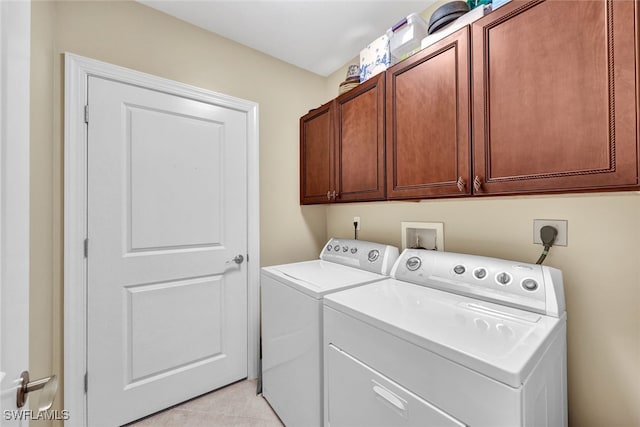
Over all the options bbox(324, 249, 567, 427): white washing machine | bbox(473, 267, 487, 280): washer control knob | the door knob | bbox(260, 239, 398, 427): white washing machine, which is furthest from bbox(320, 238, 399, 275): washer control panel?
the door knob

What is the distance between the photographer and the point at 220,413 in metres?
1.66

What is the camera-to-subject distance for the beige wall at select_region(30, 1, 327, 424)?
1240 millimetres

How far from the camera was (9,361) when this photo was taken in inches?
19.1

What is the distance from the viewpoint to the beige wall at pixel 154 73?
1.24m

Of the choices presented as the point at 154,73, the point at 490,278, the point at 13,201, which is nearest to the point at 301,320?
the point at 490,278

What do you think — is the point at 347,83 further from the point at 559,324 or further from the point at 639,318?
the point at 639,318

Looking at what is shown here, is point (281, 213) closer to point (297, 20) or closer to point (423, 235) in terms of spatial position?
point (423, 235)

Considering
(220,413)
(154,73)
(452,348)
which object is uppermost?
(154,73)

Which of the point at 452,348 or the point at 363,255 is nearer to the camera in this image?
the point at 452,348

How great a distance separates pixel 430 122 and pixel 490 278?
2.44 ft

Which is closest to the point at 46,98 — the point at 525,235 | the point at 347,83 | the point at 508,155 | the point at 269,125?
the point at 269,125

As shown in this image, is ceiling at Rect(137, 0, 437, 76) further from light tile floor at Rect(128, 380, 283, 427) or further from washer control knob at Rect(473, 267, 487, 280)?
light tile floor at Rect(128, 380, 283, 427)

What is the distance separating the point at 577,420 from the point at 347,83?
6.79ft

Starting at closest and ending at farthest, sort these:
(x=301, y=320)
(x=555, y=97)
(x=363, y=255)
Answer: (x=555, y=97)
(x=301, y=320)
(x=363, y=255)
